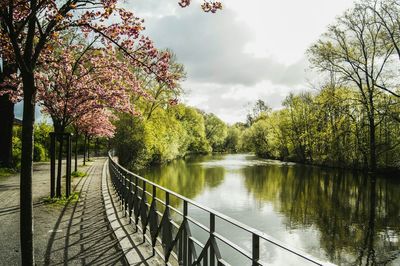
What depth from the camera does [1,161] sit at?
23.7 meters

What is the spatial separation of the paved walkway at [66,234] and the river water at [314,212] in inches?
148

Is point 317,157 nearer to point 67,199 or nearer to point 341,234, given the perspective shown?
point 341,234

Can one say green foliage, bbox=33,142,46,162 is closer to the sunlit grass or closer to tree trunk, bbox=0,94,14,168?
tree trunk, bbox=0,94,14,168

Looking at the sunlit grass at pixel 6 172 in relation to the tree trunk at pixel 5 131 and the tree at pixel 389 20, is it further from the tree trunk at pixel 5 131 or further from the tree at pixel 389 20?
the tree at pixel 389 20

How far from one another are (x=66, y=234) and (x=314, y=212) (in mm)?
14130

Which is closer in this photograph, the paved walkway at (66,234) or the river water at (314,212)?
the paved walkway at (66,234)

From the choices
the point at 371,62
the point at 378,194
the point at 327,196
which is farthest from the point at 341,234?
the point at 371,62

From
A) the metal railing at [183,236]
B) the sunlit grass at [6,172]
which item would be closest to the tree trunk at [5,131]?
the sunlit grass at [6,172]

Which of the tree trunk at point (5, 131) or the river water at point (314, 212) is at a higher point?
the tree trunk at point (5, 131)

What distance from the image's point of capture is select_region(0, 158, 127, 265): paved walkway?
6930 millimetres

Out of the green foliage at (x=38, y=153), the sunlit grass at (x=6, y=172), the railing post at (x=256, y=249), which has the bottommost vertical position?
the sunlit grass at (x=6, y=172)

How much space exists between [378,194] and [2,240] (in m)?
23.0

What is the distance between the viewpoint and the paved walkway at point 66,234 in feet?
22.7

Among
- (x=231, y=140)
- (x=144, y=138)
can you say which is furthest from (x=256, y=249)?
(x=231, y=140)
